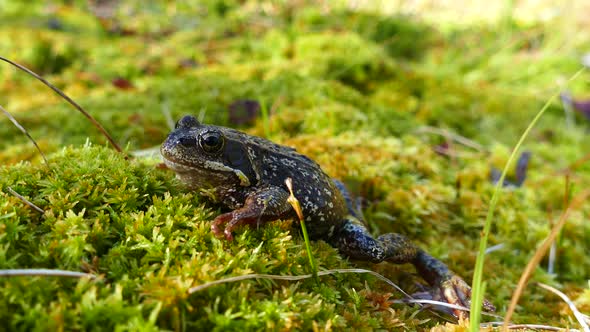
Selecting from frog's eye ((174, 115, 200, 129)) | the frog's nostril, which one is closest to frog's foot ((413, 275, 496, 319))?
the frog's nostril

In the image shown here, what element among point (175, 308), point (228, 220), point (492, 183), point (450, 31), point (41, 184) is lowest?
point (492, 183)

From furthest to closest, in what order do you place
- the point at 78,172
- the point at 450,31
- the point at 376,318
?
1. the point at 450,31
2. the point at 78,172
3. the point at 376,318

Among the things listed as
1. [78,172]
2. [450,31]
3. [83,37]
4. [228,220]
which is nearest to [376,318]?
[228,220]

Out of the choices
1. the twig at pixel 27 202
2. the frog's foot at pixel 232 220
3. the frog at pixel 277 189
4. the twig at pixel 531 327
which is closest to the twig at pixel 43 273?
the twig at pixel 27 202

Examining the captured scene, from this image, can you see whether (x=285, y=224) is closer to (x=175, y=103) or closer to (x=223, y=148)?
(x=223, y=148)

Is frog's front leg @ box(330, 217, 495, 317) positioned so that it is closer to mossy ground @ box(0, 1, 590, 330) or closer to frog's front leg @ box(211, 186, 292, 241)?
mossy ground @ box(0, 1, 590, 330)

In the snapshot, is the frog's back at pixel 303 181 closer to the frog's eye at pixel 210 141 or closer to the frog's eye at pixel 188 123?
the frog's eye at pixel 210 141

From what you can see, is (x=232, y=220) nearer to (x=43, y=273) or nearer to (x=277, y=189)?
(x=277, y=189)
